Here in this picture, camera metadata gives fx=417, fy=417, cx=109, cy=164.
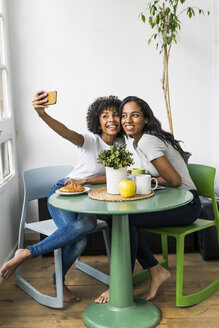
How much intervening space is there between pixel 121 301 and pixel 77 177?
802 millimetres

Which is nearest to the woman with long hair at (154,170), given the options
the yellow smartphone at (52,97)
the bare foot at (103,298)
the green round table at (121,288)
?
the bare foot at (103,298)

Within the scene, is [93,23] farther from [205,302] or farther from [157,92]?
[205,302]

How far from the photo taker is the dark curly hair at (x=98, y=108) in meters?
2.58

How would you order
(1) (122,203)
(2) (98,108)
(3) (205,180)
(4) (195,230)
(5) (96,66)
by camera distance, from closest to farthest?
1. (1) (122,203)
2. (4) (195,230)
3. (3) (205,180)
4. (2) (98,108)
5. (5) (96,66)

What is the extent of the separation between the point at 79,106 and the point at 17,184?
81cm

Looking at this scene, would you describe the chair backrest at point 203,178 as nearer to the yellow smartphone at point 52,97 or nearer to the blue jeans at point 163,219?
the blue jeans at point 163,219

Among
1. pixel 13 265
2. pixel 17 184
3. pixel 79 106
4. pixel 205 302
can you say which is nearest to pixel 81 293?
pixel 13 265

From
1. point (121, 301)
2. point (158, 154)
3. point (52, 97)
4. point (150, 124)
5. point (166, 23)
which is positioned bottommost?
point (121, 301)

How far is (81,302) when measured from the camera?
2408 millimetres

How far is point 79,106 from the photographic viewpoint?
3.44 m

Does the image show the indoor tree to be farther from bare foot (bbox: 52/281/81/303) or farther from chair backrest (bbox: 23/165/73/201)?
bare foot (bbox: 52/281/81/303)

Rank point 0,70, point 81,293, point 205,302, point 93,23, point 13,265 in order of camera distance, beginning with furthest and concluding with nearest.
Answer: point 93,23, point 0,70, point 81,293, point 205,302, point 13,265

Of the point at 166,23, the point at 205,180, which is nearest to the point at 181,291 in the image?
the point at 205,180

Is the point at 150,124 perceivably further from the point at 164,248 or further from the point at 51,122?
the point at 164,248
